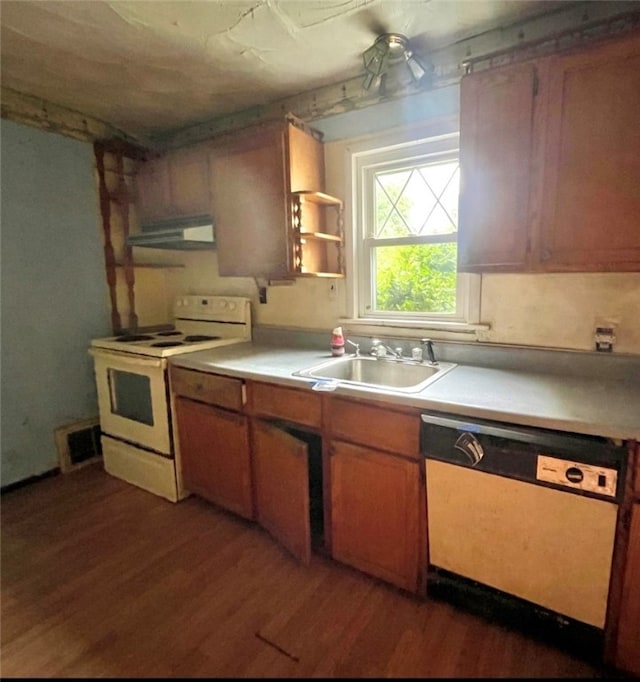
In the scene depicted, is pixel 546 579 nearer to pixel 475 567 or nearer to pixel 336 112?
pixel 475 567

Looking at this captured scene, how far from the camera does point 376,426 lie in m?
1.54

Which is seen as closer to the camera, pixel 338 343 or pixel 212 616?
pixel 212 616

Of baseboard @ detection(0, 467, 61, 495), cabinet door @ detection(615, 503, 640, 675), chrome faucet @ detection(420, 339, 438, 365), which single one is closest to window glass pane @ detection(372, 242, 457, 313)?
chrome faucet @ detection(420, 339, 438, 365)

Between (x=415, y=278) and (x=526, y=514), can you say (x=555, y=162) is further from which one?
(x=526, y=514)

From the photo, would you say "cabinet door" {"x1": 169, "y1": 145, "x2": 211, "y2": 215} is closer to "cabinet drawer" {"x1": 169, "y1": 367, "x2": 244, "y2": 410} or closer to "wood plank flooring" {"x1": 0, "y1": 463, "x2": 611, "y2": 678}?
"cabinet drawer" {"x1": 169, "y1": 367, "x2": 244, "y2": 410}

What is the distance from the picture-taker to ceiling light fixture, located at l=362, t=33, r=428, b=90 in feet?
5.65

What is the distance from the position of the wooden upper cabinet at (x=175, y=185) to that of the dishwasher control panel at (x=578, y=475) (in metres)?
2.20

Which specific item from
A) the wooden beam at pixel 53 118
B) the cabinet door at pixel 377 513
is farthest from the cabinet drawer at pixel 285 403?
the wooden beam at pixel 53 118

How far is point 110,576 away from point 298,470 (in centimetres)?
96

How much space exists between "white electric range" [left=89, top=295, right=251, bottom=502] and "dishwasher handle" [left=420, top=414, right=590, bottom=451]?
4.96 ft

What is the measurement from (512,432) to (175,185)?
241 cm

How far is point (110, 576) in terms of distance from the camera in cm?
173

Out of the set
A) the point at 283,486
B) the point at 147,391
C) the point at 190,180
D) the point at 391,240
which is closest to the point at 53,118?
the point at 190,180

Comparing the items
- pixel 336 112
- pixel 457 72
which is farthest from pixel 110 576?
pixel 457 72
